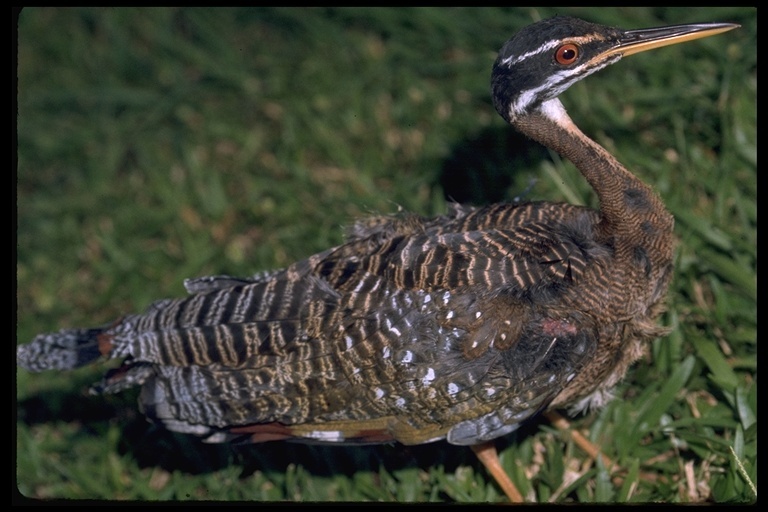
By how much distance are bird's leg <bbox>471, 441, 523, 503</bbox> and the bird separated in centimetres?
43

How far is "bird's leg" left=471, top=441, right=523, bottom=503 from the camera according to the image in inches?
169

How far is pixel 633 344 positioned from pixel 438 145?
2481 mm

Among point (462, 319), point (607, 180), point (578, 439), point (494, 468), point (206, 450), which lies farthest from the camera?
point (206, 450)

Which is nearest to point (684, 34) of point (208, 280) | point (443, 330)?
point (443, 330)

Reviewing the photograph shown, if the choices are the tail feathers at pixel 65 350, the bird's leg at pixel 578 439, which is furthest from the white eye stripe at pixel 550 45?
the tail feathers at pixel 65 350

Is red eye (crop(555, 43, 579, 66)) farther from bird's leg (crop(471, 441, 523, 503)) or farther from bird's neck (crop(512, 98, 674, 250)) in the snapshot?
bird's leg (crop(471, 441, 523, 503))

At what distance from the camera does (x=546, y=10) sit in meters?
6.20

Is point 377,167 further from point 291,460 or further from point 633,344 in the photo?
point 633,344

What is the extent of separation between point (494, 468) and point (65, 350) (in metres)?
2.17

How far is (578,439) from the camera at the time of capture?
4.47 meters

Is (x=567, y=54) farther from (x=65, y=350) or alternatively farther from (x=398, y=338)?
(x=65, y=350)

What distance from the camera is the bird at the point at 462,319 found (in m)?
3.76

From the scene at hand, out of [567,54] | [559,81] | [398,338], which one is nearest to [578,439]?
[398,338]

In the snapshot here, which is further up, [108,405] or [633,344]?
[108,405]
